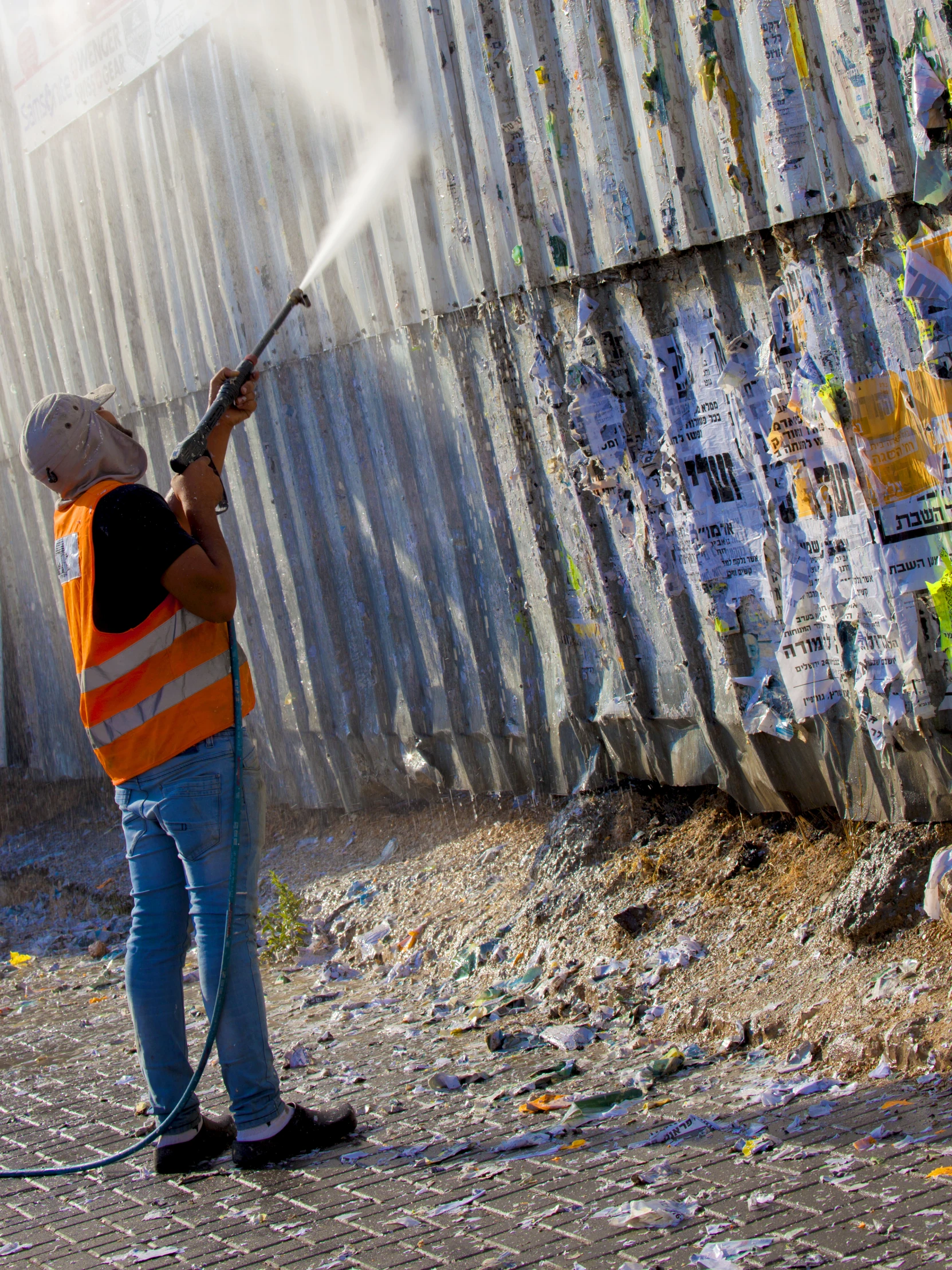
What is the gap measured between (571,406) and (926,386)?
128 centimetres

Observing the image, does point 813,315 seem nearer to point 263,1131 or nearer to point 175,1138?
point 263,1131

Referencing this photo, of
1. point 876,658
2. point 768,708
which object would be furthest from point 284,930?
point 876,658

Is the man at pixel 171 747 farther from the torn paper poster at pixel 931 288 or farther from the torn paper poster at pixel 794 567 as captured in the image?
the torn paper poster at pixel 931 288

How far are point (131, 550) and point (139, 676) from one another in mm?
346

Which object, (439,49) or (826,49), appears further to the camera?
(439,49)

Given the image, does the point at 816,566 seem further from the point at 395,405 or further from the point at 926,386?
the point at 395,405

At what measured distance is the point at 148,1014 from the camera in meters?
3.38

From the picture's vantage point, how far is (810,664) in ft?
12.3

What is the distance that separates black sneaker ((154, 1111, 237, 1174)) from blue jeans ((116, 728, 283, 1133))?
4 cm

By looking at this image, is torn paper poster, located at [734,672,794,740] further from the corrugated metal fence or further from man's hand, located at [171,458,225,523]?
man's hand, located at [171,458,225,523]

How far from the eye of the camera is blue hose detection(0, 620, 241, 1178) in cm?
324

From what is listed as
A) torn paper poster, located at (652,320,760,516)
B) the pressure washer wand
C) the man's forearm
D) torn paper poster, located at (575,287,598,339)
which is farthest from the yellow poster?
the man's forearm

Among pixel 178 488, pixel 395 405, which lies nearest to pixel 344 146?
pixel 395 405

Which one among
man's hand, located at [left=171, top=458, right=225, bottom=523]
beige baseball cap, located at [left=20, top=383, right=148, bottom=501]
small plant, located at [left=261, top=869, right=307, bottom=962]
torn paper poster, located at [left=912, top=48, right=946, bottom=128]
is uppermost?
torn paper poster, located at [left=912, top=48, right=946, bottom=128]
